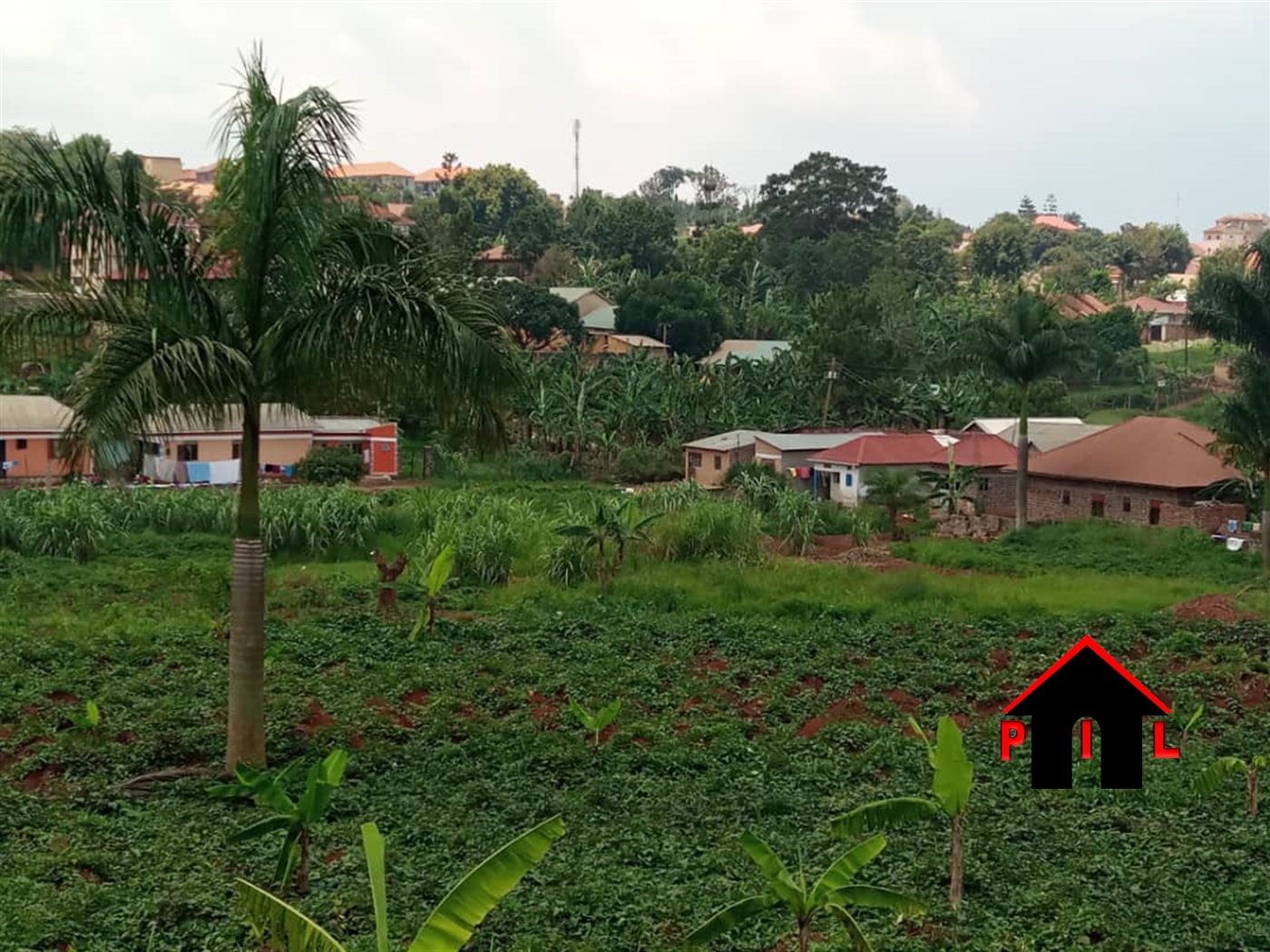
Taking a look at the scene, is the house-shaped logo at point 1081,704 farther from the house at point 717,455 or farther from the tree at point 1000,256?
the tree at point 1000,256

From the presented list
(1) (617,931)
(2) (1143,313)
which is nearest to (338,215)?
(1) (617,931)

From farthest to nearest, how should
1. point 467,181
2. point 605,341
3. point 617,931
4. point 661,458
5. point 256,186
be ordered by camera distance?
point 467,181, point 605,341, point 661,458, point 256,186, point 617,931

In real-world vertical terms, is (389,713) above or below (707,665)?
below

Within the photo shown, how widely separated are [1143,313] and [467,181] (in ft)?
146

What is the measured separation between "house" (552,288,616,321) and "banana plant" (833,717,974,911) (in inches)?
2017

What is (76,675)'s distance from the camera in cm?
1283

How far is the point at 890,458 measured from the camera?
32.8 metres

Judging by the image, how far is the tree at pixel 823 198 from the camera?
262ft

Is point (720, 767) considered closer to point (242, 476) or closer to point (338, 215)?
point (242, 476)

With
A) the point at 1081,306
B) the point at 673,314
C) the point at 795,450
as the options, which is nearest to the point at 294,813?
the point at 795,450

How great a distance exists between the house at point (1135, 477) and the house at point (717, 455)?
6.99m

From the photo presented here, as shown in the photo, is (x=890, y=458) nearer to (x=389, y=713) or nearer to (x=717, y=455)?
(x=717, y=455)

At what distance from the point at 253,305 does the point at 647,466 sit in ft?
94.2

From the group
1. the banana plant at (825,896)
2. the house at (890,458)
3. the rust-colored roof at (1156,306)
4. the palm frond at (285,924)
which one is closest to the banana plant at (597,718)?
the banana plant at (825,896)
